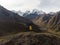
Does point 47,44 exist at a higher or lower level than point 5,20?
lower

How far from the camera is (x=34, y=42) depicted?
207 feet

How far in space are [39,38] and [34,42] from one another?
14.1ft

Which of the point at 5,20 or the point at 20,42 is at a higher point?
the point at 5,20

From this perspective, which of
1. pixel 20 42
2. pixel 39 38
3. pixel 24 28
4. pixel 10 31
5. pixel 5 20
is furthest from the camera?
pixel 5 20

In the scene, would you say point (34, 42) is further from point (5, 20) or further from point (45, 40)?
point (5, 20)

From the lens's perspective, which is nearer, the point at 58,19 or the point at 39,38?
the point at 39,38

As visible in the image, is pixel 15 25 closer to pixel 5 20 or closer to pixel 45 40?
pixel 5 20

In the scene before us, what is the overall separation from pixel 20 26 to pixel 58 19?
93.4m

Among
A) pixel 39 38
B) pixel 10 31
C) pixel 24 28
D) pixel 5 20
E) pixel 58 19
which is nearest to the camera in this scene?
pixel 39 38

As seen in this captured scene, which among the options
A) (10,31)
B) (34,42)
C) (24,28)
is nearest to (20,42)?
(34,42)

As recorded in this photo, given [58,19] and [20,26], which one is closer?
[20,26]

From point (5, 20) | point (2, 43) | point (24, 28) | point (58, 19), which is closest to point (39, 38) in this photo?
point (2, 43)

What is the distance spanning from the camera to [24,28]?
101 meters

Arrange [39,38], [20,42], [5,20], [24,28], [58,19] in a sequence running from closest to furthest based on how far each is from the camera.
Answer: [20,42] → [39,38] → [24,28] → [5,20] → [58,19]
